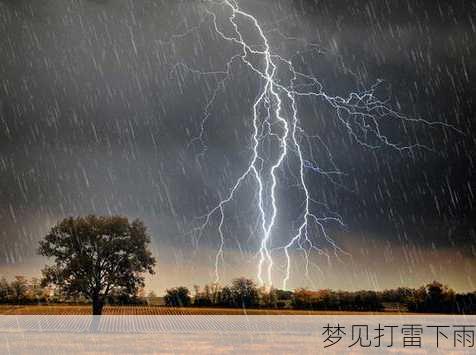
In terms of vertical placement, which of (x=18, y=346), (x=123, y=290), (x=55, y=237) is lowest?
(x=18, y=346)

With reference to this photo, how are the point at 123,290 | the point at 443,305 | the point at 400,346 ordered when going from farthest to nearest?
the point at 443,305, the point at 123,290, the point at 400,346

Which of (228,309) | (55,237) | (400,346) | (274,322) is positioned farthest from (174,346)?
(228,309)

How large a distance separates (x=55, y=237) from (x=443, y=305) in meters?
28.1

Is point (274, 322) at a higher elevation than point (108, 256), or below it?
below

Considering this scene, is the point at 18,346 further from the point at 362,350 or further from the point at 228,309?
the point at 228,309

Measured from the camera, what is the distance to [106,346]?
63.6ft

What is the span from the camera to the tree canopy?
27.7m

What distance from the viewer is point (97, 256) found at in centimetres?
2797

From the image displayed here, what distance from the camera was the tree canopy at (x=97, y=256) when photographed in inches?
1091


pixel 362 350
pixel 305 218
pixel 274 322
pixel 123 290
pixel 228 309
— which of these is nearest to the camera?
pixel 362 350

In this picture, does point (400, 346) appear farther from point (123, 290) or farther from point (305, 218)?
point (123, 290)

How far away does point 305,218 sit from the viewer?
2578cm

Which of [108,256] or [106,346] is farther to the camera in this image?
[108,256]

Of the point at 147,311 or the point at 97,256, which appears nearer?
the point at 97,256
